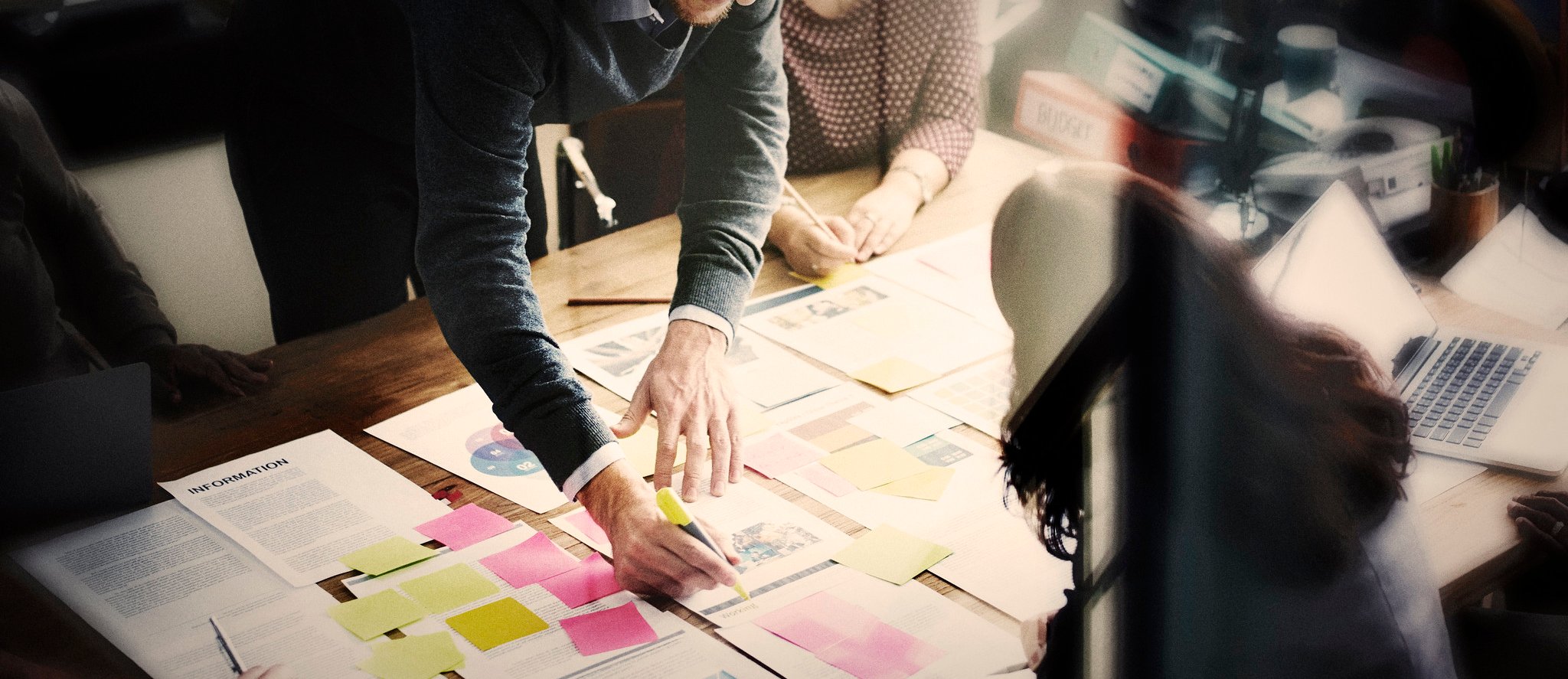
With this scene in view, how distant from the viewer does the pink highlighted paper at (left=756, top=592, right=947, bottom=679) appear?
82 centimetres

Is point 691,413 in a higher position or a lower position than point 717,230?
lower

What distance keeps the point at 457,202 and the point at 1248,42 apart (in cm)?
78

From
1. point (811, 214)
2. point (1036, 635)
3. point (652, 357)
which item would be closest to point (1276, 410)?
point (1036, 635)

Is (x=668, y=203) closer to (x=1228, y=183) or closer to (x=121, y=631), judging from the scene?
(x=1228, y=183)

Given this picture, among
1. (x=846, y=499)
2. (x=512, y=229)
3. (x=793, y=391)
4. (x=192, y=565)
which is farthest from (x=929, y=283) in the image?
(x=192, y=565)

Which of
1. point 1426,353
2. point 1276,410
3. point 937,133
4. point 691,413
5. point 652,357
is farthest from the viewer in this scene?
point 937,133

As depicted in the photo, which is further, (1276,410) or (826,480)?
(826,480)

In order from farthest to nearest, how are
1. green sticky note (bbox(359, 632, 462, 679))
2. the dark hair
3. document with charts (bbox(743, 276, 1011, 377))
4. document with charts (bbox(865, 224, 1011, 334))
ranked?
document with charts (bbox(865, 224, 1011, 334)), document with charts (bbox(743, 276, 1011, 377)), green sticky note (bbox(359, 632, 462, 679)), the dark hair

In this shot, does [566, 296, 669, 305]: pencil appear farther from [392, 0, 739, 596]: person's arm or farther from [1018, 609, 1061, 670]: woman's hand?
[1018, 609, 1061, 670]: woman's hand

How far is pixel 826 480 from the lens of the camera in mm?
1034

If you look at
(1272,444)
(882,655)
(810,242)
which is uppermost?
(1272,444)

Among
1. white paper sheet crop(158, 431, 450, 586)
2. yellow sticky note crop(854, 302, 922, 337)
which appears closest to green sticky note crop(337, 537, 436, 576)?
white paper sheet crop(158, 431, 450, 586)

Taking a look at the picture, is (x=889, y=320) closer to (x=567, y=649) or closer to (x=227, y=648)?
(x=567, y=649)

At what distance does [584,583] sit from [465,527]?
0.46ft
